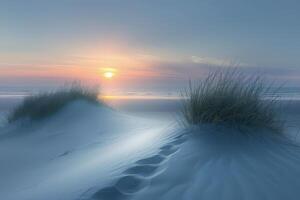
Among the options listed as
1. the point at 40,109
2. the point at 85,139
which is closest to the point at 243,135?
the point at 85,139

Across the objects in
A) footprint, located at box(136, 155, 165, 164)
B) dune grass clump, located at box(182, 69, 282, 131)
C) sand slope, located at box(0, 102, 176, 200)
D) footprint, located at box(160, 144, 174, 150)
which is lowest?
sand slope, located at box(0, 102, 176, 200)

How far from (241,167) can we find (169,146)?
1085 mm

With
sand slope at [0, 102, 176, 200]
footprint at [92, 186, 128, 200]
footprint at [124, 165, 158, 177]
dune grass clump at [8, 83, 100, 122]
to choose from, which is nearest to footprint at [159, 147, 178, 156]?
sand slope at [0, 102, 176, 200]

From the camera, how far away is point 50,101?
12.1 metres

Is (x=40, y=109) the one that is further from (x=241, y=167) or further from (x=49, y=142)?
(x=241, y=167)

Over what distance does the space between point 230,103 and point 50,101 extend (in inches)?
315

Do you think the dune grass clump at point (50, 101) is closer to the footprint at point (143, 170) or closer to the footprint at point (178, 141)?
the footprint at point (178, 141)

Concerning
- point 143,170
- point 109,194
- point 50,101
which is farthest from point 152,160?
point 50,101

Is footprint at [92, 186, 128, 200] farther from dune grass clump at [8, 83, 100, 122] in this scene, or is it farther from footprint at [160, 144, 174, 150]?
dune grass clump at [8, 83, 100, 122]

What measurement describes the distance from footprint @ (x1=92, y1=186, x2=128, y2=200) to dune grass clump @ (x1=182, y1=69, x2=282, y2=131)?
222cm

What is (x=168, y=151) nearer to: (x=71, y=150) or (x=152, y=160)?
(x=152, y=160)

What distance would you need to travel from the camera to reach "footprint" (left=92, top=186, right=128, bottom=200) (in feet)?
10.7

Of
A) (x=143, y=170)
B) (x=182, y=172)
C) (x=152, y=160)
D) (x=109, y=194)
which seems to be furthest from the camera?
(x=152, y=160)

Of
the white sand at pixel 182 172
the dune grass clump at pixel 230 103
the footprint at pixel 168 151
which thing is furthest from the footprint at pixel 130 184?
the dune grass clump at pixel 230 103
